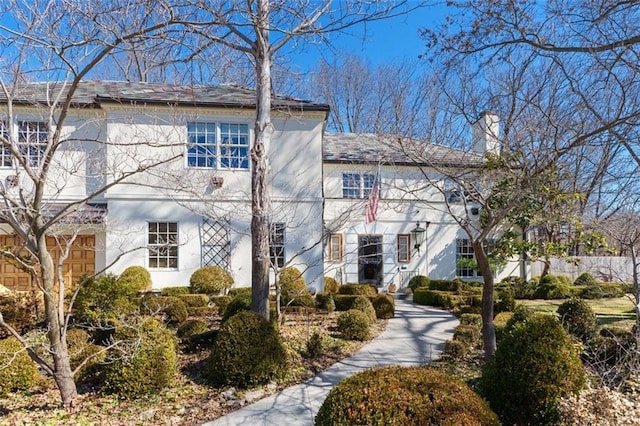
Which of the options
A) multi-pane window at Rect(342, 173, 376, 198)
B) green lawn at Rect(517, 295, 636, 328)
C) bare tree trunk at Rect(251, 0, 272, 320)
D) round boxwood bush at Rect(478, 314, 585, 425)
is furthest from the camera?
multi-pane window at Rect(342, 173, 376, 198)

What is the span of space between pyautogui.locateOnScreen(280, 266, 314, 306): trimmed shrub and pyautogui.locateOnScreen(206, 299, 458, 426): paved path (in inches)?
91.3

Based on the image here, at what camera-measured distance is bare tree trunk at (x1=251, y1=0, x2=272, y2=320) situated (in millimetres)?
8141

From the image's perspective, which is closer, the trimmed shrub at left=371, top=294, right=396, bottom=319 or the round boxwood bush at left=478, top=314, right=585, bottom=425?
the round boxwood bush at left=478, top=314, right=585, bottom=425

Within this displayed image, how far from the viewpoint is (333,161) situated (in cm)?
1820

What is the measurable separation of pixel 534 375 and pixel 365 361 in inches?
140

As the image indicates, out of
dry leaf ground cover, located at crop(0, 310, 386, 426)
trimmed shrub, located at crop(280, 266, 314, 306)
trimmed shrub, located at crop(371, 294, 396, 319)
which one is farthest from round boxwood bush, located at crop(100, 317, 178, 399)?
trimmed shrub, located at crop(371, 294, 396, 319)

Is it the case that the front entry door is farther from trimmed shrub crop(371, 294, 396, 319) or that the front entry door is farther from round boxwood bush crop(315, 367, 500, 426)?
round boxwood bush crop(315, 367, 500, 426)

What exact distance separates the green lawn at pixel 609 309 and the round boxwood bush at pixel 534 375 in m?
6.66

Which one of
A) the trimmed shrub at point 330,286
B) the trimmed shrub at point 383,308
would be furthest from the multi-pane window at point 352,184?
the trimmed shrub at point 383,308

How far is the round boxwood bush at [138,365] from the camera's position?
5727mm

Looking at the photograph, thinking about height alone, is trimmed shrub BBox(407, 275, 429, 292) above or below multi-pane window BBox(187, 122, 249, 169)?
below

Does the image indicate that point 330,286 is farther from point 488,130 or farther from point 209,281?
point 488,130

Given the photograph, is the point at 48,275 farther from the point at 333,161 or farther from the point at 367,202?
the point at 333,161

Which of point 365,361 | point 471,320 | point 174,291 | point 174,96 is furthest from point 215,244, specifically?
point 471,320
